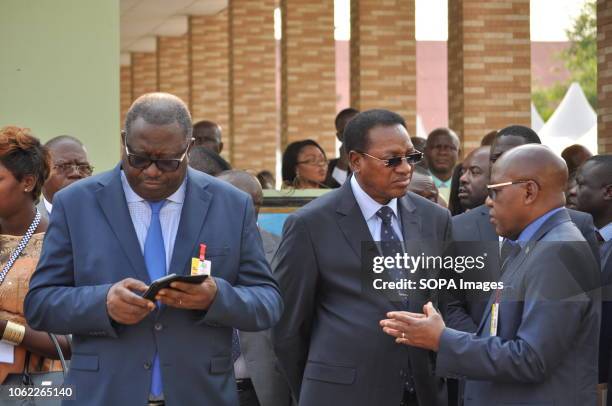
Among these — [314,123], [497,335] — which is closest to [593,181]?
[497,335]

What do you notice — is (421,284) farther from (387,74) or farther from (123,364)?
(387,74)

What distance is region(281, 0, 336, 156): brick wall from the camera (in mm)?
20172

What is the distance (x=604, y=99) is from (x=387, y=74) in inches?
224

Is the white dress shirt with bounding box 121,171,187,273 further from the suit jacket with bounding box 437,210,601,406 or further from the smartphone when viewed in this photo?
the suit jacket with bounding box 437,210,601,406

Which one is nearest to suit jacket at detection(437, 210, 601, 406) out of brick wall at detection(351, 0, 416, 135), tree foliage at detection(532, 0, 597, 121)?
brick wall at detection(351, 0, 416, 135)

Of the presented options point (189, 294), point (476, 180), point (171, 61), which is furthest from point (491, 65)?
point (171, 61)

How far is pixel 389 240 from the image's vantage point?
536 cm

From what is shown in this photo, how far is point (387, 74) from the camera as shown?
56.2 ft

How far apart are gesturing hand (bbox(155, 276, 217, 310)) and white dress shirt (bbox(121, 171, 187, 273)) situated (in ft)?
1.12

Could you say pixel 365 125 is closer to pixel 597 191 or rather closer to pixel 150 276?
pixel 150 276

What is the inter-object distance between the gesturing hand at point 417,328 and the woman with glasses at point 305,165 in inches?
269

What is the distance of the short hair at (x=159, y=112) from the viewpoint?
14.3 ft

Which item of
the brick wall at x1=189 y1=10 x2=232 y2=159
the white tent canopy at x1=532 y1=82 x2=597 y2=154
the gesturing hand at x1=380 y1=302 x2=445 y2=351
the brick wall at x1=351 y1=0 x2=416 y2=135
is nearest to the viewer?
the gesturing hand at x1=380 y1=302 x2=445 y2=351

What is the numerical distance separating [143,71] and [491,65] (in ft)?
59.9
